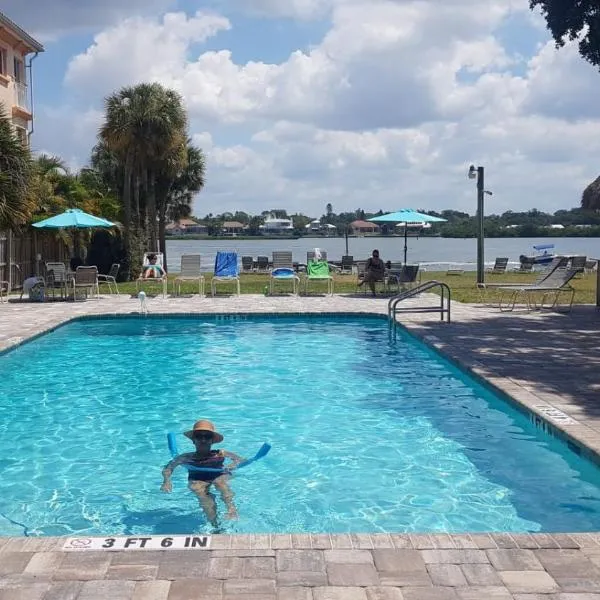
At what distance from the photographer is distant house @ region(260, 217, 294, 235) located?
11719 centimetres

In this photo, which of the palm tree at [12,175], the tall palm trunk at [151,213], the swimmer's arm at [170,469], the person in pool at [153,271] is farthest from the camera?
the tall palm trunk at [151,213]

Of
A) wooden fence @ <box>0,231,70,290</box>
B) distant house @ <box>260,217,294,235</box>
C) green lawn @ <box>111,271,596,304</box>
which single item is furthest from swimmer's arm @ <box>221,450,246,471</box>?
distant house @ <box>260,217,294,235</box>

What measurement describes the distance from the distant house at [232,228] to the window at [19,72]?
8347 cm

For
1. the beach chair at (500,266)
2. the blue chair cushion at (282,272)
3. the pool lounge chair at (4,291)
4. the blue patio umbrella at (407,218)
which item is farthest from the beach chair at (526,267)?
the pool lounge chair at (4,291)

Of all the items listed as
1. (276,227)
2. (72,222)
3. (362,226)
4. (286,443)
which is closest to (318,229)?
(276,227)

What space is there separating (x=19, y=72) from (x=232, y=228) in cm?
8613

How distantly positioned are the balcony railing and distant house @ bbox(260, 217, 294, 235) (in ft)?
295

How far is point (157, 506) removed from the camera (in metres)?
5.61

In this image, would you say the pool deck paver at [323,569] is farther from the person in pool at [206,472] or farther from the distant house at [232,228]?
the distant house at [232,228]

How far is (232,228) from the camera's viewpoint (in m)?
111

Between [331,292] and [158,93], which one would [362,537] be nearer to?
[331,292]

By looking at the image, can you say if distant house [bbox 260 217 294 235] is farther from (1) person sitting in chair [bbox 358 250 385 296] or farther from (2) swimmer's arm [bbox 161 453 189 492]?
(2) swimmer's arm [bbox 161 453 189 492]

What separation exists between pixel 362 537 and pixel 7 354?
8.62 meters

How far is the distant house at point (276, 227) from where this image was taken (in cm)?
11719
